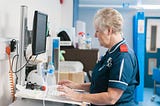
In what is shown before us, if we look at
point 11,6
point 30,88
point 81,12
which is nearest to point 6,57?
point 30,88

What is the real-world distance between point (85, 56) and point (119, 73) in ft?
6.21

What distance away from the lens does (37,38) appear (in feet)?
5.56

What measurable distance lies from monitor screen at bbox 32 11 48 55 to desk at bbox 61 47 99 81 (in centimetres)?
148

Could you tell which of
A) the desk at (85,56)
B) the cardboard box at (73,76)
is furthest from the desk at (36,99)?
the desk at (85,56)

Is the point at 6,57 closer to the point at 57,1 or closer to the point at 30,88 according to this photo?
the point at 30,88

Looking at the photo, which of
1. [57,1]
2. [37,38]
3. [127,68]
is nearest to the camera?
[127,68]

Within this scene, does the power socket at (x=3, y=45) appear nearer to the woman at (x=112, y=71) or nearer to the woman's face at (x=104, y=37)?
the woman at (x=112, y=71)

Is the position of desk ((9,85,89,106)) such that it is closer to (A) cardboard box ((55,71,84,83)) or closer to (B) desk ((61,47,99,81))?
(A) cardboard box ((55,71,84,83))

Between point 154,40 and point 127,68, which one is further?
point 154,40

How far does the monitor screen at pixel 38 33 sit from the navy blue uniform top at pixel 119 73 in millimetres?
447

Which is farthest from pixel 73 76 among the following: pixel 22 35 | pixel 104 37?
pixel 104 37

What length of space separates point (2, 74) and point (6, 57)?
14 centimetres

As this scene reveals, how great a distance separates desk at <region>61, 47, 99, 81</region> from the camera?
11.0 ft

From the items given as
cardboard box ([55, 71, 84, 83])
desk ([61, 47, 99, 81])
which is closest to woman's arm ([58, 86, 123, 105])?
cardboard box ([55, 71, 84, 83])
